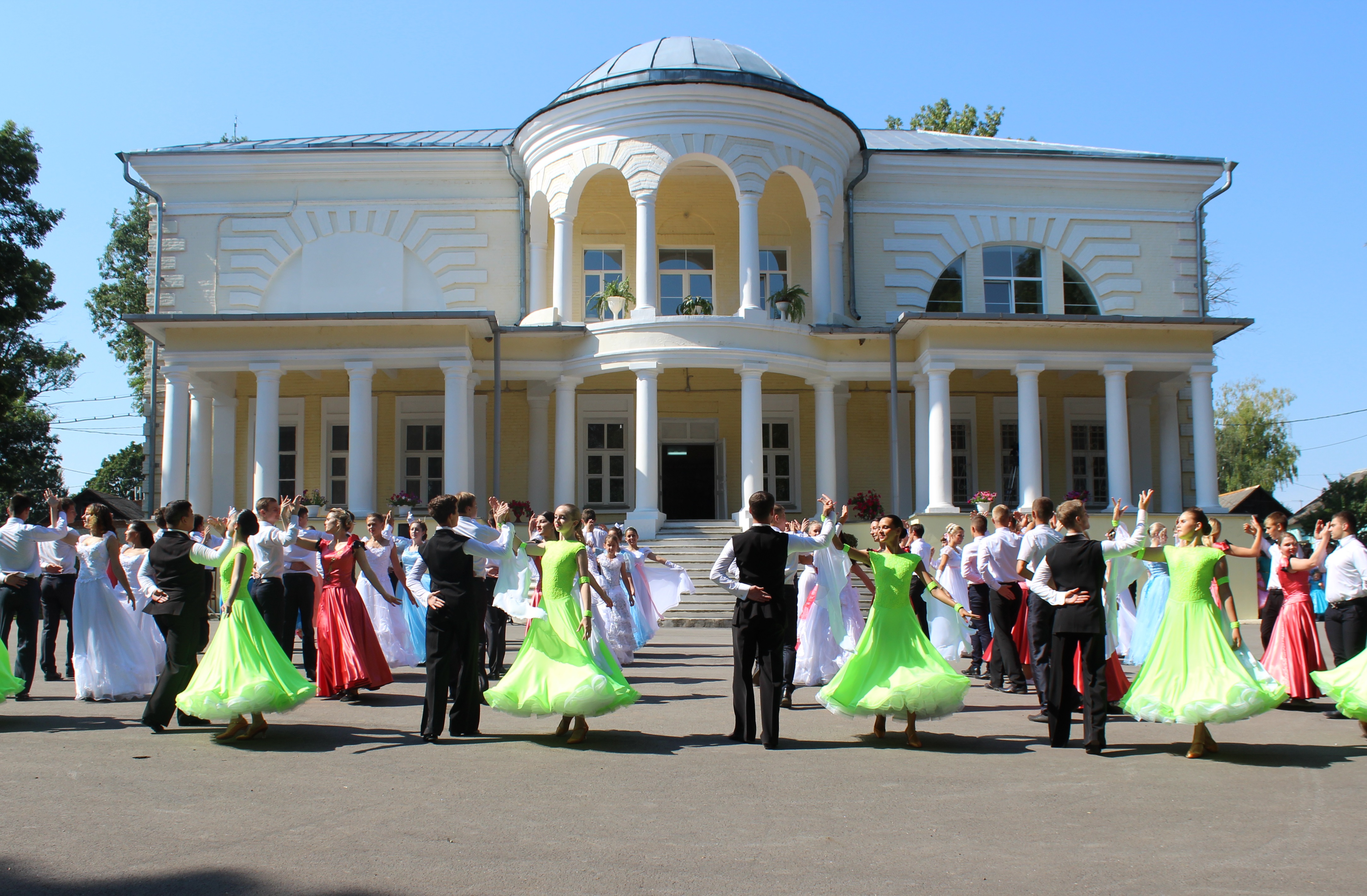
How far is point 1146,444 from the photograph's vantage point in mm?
25609

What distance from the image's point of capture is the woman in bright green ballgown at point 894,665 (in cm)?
757

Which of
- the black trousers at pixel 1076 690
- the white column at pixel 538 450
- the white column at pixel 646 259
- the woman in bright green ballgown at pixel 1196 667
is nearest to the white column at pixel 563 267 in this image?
the white column at pixel 646 259

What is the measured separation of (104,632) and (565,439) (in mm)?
13056

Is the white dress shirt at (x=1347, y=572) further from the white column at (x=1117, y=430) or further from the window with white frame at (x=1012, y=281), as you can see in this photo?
the window with white frame at (x=1012, y=281)

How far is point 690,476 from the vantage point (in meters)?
25.8

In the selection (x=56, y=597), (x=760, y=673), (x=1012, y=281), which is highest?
(x=1012, y=281)

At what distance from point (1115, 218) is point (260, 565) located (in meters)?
23.2

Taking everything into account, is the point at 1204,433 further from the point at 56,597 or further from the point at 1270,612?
the point at 56,597

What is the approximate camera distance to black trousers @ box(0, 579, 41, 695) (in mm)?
10305

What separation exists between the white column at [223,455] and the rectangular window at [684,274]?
402 inches

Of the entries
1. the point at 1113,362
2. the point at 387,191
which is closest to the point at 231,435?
the point at 387,191

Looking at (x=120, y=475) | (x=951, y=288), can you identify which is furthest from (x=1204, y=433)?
(x=120, y=475)

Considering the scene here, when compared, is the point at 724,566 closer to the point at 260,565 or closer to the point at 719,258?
the point at 260,565

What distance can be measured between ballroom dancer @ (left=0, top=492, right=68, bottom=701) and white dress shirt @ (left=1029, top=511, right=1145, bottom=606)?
8.90 metres
